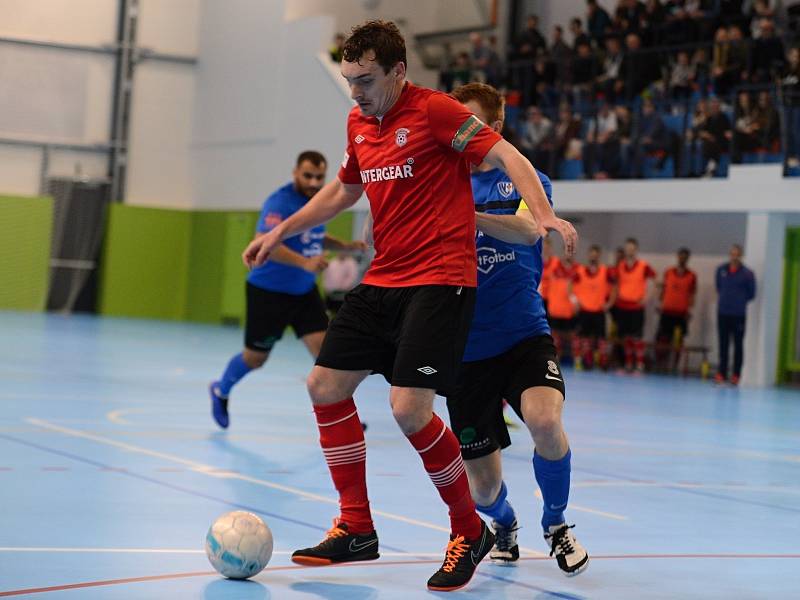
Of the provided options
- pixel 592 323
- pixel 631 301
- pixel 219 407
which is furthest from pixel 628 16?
pixel 219 407

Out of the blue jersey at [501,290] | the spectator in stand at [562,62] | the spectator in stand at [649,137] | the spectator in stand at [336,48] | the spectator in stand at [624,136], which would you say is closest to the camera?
the blue jersey at [501,290]

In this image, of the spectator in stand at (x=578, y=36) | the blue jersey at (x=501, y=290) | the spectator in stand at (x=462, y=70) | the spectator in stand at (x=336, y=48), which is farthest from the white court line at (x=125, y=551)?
the spectator in stand at (x=336, y=48)

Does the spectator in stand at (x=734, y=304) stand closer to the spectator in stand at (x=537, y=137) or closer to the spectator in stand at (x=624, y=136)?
the spectator in stand at (x=624, y=136)

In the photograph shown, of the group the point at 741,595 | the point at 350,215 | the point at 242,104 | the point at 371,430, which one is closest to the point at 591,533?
the point at 741,595

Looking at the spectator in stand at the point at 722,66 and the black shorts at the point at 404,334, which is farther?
the spectator in stand at the point at 722,66

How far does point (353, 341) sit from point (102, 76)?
28.8 metres

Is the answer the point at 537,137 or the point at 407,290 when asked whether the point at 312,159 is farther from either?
the point at 537,137

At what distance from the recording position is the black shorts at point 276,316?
9727 millimetres

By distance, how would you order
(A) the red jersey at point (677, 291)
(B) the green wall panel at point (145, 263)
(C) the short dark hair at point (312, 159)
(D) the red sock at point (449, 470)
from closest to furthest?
1. (D) the red sock at point (449, 470)
2. (C) the short dark hair at point (312, 159)
3. (A) the red jersey at point (677, 291)
4. (B) the green wall panel at point (145, 263)

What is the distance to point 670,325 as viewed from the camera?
22.4 meters

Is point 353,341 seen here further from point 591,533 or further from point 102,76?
point 102,76

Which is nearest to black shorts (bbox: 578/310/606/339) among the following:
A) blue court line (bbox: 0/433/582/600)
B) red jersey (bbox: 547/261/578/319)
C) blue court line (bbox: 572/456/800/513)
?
red jersey (bbox: 547/261/578/319)

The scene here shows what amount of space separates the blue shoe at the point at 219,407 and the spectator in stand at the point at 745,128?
482 inches

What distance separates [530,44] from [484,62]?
1008 mm
